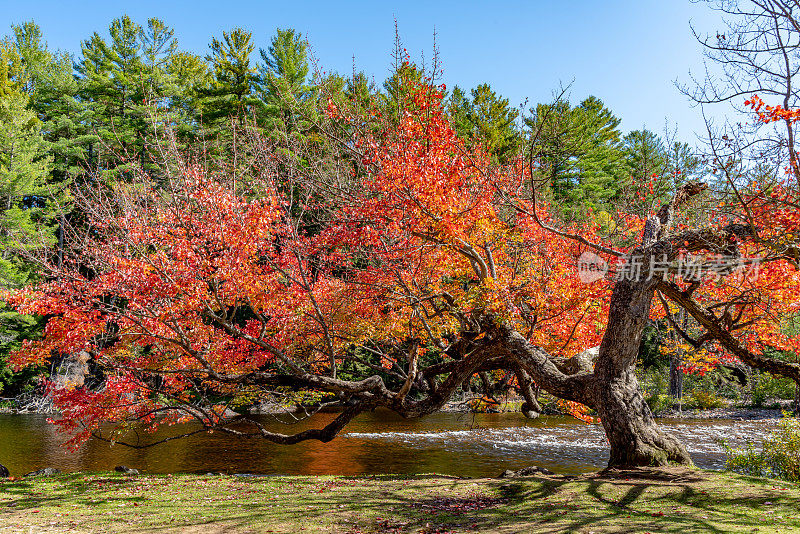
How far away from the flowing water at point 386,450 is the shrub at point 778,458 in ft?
13.0

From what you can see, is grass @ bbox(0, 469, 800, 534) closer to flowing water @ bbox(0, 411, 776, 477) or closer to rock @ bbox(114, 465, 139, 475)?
rock @ bbox(114, 465, 139, 475)

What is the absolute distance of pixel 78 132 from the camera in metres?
31.0

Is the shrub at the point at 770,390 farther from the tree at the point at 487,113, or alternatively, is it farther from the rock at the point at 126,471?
the rock at the point at 126,471

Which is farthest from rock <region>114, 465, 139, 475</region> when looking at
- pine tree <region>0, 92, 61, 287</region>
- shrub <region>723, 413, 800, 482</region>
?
pine tree <region>0, 92, 61, 287</region>

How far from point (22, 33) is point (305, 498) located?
41.8 meters

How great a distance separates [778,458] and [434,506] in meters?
6.28

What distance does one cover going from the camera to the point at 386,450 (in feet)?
51.5

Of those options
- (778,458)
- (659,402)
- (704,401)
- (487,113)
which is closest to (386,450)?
(778,458)

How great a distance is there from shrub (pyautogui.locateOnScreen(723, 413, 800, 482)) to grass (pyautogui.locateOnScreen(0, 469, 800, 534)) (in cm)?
154

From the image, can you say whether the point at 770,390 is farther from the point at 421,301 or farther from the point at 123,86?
the point at 123,86

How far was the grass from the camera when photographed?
18.9 feet

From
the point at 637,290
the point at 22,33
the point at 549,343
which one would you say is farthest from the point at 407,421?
the point at 22,33

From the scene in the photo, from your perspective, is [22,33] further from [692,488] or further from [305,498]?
[692,488]

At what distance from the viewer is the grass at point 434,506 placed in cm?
575
